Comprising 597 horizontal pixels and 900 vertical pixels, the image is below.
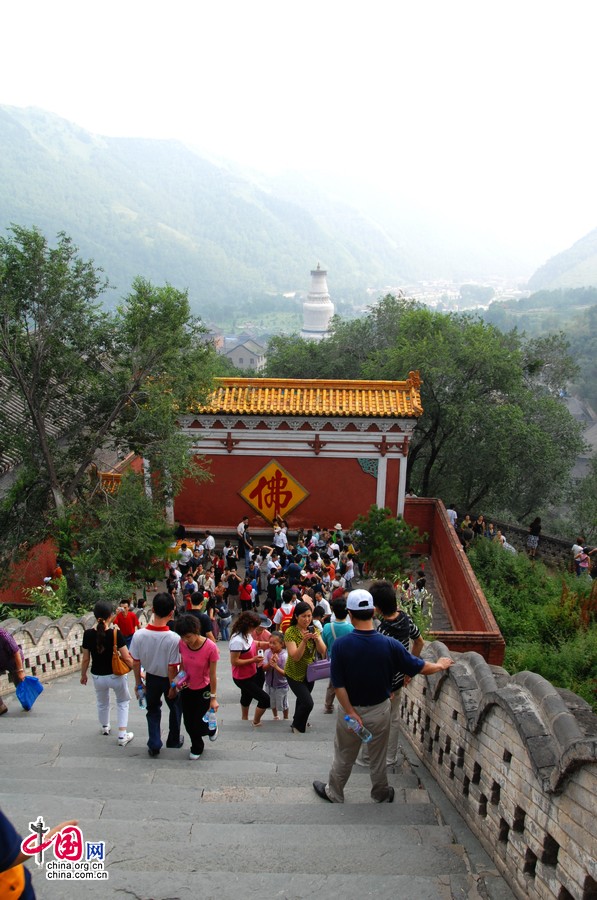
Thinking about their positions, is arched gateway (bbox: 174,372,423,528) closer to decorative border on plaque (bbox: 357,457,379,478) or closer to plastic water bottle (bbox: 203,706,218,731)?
decorative border on plaque (bbox: 357,457,379,478)

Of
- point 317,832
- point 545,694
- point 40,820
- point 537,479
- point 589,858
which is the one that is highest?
point 545,694

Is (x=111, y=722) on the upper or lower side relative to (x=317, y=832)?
lower

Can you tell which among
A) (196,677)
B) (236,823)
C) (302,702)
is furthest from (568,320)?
(236,823)

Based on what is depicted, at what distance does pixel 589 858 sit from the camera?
3334 mm

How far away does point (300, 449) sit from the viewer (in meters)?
18.6

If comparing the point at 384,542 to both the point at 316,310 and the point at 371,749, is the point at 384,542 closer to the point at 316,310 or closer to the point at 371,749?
the point at 371,749

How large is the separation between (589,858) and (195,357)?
43.1 feet

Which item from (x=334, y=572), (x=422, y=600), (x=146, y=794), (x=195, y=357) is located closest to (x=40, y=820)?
(x=146, y=794)

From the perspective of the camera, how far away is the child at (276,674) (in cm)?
695

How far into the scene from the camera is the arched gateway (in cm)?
1834

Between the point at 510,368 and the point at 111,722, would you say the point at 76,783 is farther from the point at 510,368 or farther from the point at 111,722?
the point at 510,368

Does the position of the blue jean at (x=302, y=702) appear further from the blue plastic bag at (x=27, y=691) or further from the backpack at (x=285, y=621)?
the blue plastic bag at (x=27, y=691)

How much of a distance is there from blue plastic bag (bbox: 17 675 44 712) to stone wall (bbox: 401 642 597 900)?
3.66 m

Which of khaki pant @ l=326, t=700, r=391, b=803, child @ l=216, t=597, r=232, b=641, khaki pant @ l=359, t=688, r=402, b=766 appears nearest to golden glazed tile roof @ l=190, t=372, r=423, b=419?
child @ l=216, t=597, r=232, b=641
